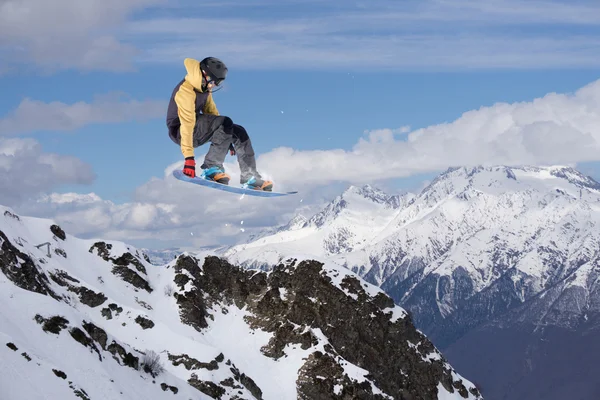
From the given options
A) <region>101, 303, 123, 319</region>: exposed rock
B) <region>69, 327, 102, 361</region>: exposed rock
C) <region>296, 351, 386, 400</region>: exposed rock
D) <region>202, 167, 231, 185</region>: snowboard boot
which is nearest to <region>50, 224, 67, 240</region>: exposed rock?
<region>101, 303, 123, 319</region>: exposed rock

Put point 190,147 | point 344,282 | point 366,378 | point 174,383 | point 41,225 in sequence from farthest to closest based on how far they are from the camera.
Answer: point 344,282, point 41,225, point 366,378, point 174,383, point 190,147

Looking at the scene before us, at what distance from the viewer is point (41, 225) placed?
427ft

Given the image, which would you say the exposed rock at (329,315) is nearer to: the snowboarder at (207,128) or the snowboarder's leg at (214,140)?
the snowboarder at (207,128)

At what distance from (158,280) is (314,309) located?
113 ft

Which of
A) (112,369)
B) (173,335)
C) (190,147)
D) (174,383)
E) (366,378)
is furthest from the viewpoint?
(366,378)

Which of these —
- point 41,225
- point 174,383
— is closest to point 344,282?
point 41,225

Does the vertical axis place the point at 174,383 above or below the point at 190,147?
below

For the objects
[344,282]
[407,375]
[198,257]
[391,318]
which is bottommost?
[407,375]

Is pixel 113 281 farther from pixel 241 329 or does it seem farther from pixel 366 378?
pixel 366 378

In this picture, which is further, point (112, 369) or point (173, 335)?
point (173, 335)

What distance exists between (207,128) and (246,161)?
2.56m

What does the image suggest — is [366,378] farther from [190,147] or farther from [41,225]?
[190,147]

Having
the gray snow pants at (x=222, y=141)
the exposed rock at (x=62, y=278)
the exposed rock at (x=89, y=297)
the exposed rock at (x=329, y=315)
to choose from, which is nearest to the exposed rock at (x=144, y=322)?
the exposed rock at (x=89, y=297)

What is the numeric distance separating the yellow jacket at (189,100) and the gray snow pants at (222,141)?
2.17ft
